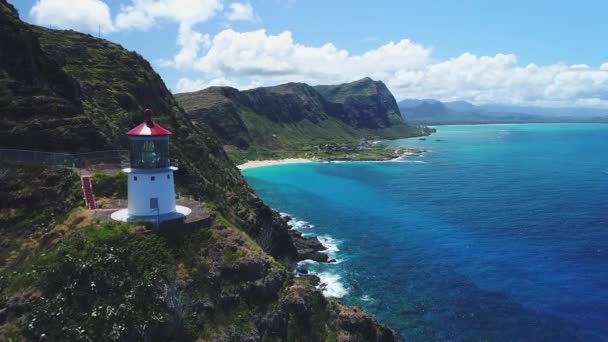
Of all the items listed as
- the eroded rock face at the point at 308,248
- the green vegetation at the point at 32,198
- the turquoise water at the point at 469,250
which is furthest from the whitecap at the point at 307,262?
the green vegetation at the point at 32,198

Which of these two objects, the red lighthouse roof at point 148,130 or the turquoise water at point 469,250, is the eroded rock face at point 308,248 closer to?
the turquoise water at point 469,250

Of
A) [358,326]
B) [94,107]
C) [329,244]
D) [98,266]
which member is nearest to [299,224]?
Result: [329,244]

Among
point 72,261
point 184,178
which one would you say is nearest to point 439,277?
point 184,178

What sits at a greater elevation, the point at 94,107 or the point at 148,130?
the point at 94,107

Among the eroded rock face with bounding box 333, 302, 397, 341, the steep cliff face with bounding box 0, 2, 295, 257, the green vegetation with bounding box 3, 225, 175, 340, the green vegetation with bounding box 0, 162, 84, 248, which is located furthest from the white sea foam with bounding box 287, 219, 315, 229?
the green vegetation with bounding box 3, 225, 175, 340

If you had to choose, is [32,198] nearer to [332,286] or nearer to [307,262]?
[332,286]

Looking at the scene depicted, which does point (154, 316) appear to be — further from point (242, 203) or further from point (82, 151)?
point (242, 203)
